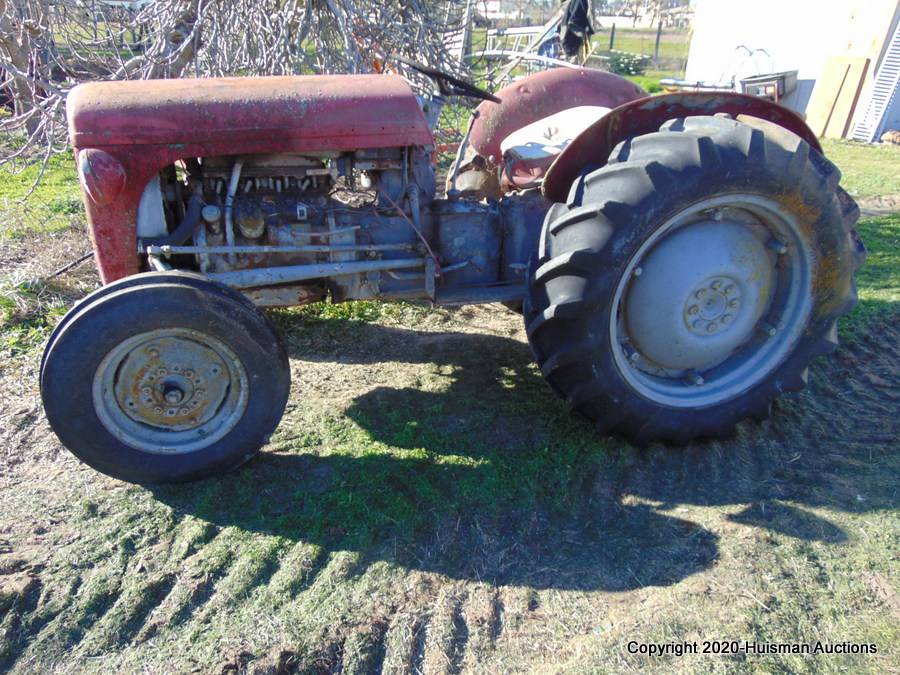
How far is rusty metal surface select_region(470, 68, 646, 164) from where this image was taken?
14.6 ft

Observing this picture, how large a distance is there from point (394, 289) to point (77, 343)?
1.40 metres

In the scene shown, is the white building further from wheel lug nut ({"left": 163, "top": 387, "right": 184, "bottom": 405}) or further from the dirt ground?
wheel lug nut ({"left": 163, "top": 387, "right": 184, "bottom": 405})

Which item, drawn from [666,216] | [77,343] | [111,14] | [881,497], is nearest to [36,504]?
[77,343]

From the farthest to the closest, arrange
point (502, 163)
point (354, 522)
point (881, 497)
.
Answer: point (502, 163) < point (881, 497) < point (354, 522)

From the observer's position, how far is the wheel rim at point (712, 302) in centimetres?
293

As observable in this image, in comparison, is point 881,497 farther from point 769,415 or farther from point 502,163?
point 502,163

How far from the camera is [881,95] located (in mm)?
11656

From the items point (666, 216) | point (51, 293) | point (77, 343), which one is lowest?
point (51, 293)

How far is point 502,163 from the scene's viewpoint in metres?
4.27

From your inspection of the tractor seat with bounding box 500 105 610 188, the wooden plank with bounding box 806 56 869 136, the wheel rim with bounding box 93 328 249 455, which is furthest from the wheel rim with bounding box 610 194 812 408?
the wooden plank with bounding box 806 56 869 136

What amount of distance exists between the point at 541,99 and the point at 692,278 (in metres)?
2.07

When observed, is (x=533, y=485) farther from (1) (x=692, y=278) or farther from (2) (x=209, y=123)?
(2) (x=209, y=123)

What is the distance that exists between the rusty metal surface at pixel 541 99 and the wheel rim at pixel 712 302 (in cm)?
183

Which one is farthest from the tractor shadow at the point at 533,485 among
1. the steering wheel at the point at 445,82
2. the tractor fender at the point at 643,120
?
the steering wheel at the point at 445,82
